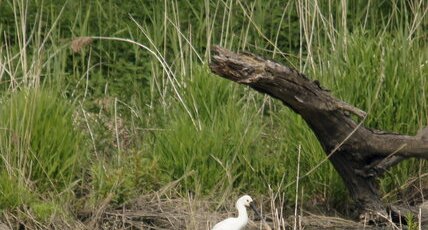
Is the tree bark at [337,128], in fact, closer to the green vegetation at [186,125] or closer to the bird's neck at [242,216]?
the green vegetation at [186,125]

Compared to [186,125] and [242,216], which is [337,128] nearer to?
[242,216]

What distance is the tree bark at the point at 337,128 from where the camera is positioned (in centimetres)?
594

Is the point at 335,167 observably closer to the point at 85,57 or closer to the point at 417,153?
the point at 417,153

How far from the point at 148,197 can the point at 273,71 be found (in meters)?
1.45

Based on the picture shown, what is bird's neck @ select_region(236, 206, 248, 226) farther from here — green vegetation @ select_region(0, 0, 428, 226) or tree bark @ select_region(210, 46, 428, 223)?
green vegetation @ select_region(0, 0, 428, 226)

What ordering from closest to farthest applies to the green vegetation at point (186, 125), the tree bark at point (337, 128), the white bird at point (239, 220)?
the tree bark at point (337, 128) → the white bird at point (239, 220) → the green vegetation at point (186, 125)


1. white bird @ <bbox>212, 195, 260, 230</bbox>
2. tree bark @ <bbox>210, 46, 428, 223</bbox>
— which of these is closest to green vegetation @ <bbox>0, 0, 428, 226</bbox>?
tree bark @ <bbox>210, 46, 428, 223</bbox>

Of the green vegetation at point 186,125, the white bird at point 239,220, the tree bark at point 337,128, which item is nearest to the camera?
the tree bark at point 337,128

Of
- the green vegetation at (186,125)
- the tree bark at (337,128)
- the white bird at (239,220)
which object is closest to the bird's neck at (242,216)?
the white bird at (239,220)

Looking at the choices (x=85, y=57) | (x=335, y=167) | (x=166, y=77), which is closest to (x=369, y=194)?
(x=335, y=167)

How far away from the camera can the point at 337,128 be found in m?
6.59

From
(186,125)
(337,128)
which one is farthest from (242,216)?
(186,125)

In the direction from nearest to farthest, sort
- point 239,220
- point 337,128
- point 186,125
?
1. point 239,220
2. point 337,128
3. point 186,125

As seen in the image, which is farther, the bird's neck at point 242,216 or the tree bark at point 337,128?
the bird's neck at point 242,216
